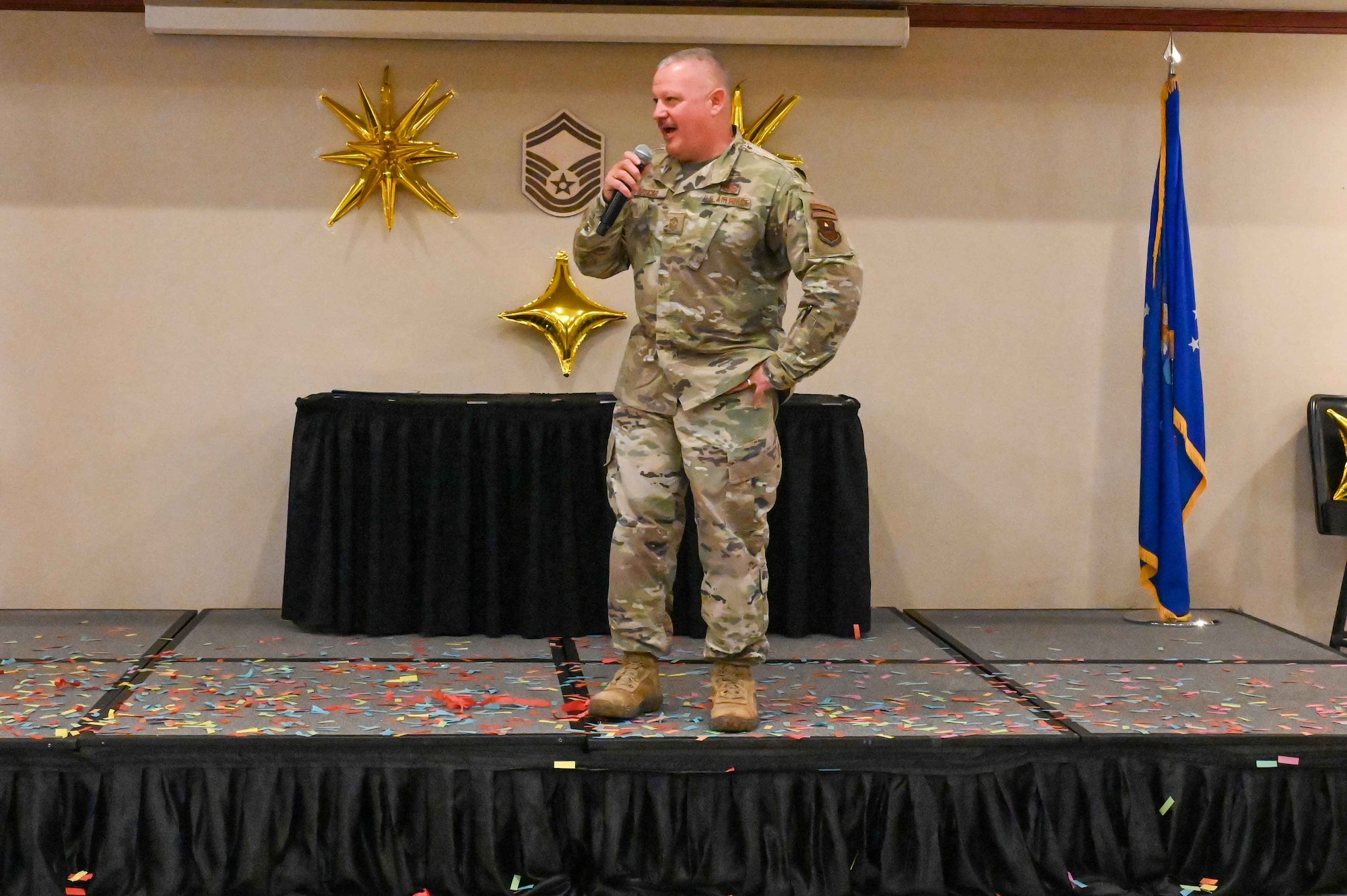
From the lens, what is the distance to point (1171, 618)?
4441mm

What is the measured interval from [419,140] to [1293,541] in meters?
3.44

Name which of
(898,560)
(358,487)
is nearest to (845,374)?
(898,560)

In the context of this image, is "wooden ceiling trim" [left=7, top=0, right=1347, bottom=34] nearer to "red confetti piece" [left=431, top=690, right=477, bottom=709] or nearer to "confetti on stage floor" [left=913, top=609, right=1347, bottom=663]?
"confetti on stage floor" [left=913, top=609, right=1347, bottom=663]

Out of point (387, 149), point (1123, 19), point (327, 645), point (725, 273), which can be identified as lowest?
point (327, 645)

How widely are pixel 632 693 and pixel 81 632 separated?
2024 mm

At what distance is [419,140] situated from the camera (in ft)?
14.8

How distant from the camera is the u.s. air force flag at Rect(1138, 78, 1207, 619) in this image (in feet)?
14.5

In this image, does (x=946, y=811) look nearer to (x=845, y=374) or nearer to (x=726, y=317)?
(x=726, y=317)

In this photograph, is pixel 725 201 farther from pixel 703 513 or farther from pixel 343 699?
pixel 343 699

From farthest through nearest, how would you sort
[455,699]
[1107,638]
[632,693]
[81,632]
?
[1107,638]
[81,632]
[455,699]
[632,693]

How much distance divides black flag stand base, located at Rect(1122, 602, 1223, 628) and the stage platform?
1.27 meters

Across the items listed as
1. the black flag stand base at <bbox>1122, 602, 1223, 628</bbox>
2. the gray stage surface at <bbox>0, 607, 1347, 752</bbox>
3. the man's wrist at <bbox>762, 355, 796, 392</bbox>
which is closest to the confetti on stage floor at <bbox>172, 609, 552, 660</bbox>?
the gray stage surface at <bbox>0, 607, 1347, 752</bbox>

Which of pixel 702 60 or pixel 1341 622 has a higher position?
pixel 702 60

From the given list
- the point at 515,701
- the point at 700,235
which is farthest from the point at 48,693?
the point at 700,235
